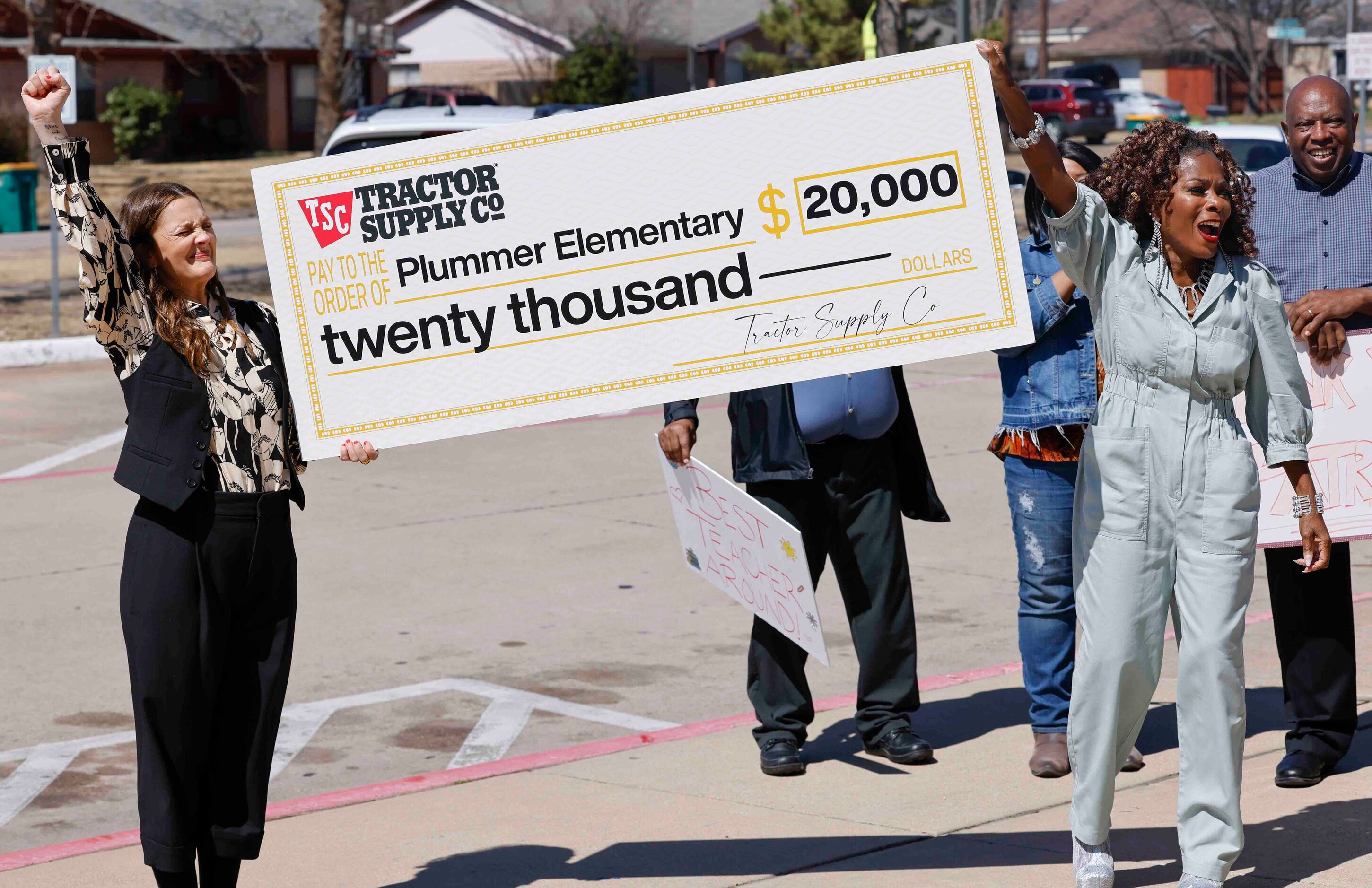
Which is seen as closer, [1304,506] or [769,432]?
[1304,506]

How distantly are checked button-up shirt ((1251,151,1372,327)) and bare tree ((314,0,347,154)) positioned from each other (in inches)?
1061

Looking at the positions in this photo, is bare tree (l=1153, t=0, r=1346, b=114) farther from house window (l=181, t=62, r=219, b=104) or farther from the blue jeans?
the blue jeans

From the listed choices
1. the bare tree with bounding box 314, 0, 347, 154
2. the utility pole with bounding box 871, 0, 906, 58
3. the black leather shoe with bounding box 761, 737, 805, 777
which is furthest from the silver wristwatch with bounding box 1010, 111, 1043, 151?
the bare tree with bounding box 314, 0, 347, 154

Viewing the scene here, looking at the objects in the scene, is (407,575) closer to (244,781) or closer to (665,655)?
(665,655)

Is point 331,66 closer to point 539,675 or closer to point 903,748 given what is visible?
point 539,675

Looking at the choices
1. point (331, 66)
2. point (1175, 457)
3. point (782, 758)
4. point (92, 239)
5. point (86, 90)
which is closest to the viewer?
point (92, 239)

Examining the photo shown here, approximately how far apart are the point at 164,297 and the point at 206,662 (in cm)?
84

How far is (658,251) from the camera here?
4.36 metres

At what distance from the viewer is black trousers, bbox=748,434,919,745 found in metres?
5.46

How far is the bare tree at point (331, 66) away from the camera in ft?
102

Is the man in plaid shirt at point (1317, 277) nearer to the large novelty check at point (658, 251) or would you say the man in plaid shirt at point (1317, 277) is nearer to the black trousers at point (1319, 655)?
the black trousers at point (1319, 655)

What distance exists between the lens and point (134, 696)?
405 cm

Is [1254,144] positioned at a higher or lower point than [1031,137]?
higher
